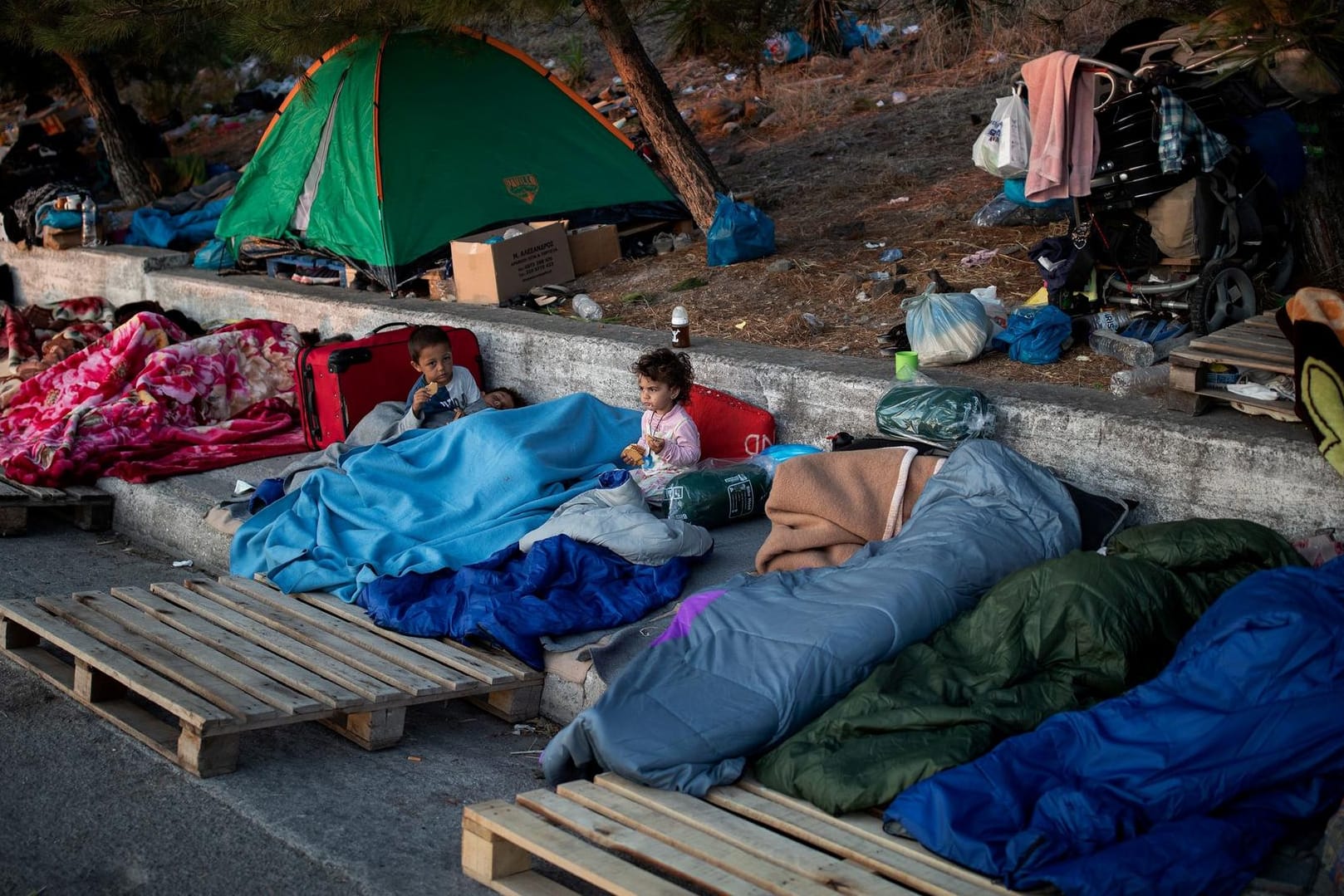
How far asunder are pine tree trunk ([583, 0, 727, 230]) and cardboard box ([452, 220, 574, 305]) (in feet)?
2.61

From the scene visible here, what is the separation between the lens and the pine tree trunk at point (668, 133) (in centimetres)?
736

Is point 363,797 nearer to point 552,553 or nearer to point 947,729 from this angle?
point 552,553

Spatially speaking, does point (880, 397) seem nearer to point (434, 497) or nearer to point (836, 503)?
point (836, 503)

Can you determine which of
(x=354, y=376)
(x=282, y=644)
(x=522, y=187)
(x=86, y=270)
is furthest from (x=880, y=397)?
(x=86, y=270)

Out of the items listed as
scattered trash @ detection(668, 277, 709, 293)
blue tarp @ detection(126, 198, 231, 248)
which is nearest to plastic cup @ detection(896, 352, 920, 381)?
scattered trash @ detection(668, 277, 709, 293)

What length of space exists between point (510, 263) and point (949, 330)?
2.92 m

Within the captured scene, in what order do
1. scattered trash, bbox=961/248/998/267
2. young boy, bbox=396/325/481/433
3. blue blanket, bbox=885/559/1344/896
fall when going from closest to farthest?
blue blanket, bbox=885/559/1344/896, young boy, bbox=396/325/481/433, scattered trash, bbox=961/248/998/267

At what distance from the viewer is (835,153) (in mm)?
8891

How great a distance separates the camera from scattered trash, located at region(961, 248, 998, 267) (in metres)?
6.27

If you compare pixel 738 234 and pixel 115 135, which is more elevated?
pixel 115 135

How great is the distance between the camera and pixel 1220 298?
4895mm

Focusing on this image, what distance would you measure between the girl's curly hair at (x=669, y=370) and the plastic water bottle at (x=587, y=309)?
64.8 inches

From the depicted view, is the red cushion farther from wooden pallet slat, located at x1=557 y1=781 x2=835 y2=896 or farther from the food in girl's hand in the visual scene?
wooden pallet slat, located at x1=557 y1=781 x2=835 y2=896

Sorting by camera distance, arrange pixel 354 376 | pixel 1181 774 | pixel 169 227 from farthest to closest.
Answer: pixel 169 227 < pixel 354 376 < pixel 1181 774
